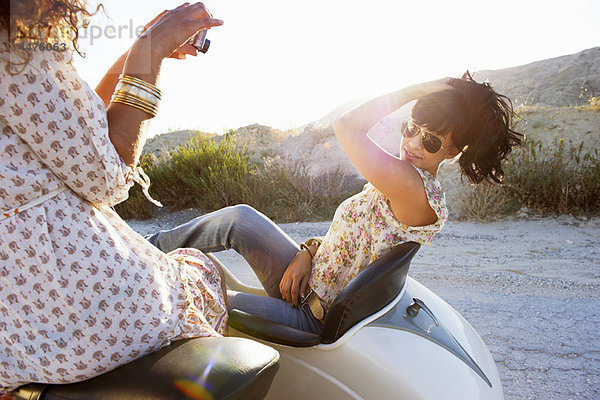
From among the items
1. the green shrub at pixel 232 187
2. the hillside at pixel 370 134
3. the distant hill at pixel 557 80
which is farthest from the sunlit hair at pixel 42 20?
the distant hill at pixel 557 80

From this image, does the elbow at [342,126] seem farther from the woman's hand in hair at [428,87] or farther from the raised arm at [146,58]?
the raised arm at [146,58]

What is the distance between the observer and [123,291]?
978mm

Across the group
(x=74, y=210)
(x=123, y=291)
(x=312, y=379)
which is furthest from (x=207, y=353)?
(x=312, y=379)

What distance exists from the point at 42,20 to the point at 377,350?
3.91ft

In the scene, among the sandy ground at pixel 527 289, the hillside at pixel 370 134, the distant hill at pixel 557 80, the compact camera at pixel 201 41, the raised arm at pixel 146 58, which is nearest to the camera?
the raised arm at pixel 146 58

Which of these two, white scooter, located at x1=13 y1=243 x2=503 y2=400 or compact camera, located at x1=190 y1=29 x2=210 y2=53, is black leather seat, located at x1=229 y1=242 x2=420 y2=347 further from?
compact camera, located at x1=190 y1=29 x2=210 y2=53

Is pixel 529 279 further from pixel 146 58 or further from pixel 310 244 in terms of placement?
pixel 146 58

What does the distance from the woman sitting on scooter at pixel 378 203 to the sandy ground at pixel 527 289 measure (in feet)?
4.44

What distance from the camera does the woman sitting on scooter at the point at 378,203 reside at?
5.27ft

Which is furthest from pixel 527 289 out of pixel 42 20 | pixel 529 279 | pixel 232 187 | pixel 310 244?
pixel 232 187

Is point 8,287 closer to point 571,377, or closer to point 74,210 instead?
point 74,210

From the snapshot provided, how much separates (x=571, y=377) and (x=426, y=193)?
1772 mm

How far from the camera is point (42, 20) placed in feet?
2.75

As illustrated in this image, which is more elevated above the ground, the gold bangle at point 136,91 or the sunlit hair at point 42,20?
the sunlit hair at point 42,20
